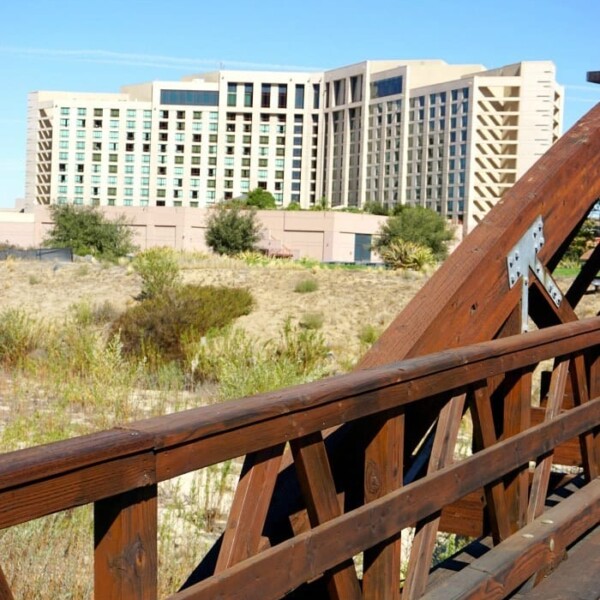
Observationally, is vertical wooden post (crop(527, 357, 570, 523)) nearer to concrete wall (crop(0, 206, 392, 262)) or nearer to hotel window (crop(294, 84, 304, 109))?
concrete wall (crop(0, 206, 392, 262))

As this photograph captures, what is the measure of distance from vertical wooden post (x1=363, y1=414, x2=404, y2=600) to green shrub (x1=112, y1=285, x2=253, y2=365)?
15.3 metres

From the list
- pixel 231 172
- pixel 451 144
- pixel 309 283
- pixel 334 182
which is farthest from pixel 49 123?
pixel 309 283

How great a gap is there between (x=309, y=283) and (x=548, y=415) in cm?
2466

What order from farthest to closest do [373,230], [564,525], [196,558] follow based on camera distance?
[373,230] < [196,558] < [564,525]

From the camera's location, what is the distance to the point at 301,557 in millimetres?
2660

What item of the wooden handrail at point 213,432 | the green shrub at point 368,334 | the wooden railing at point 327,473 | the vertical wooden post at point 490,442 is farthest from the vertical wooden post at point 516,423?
the green shrub at point 368,334

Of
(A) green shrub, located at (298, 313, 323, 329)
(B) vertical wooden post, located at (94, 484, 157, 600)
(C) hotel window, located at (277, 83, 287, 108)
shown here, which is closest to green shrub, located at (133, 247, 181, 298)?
(A) green shrub, located at (298, 313, 323, 329)

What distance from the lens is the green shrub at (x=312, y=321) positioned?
24575mm

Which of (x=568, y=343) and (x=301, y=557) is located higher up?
(x=568, y=343)

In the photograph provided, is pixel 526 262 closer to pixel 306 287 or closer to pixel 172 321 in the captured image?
pixel 172 321

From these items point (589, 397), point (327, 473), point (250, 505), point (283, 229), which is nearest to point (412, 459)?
point (589, 397)

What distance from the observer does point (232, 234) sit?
2995 inches

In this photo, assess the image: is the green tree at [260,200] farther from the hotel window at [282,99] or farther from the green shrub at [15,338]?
the green shrub at [15,338]

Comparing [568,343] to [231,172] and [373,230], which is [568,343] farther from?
[231,172]
